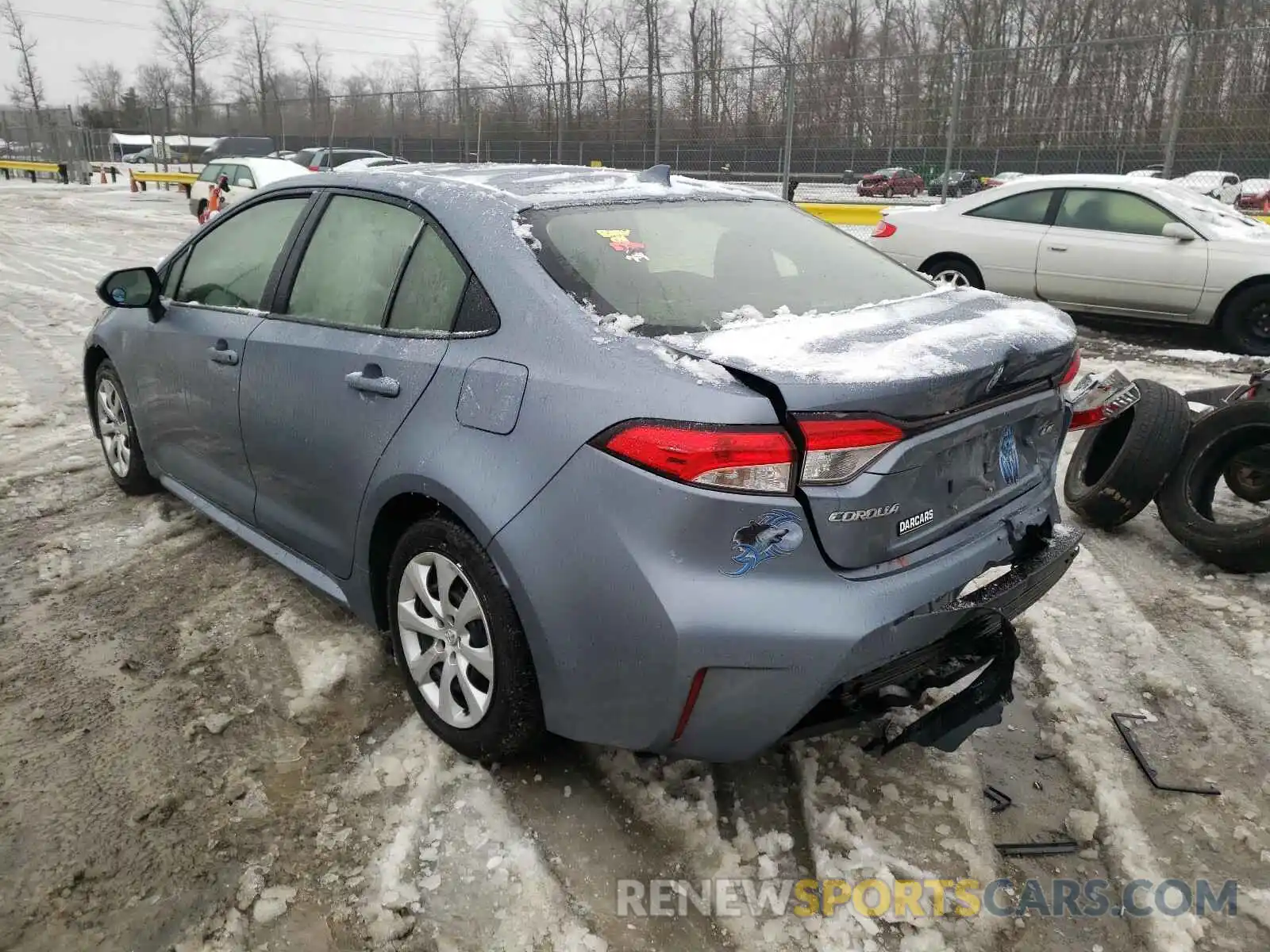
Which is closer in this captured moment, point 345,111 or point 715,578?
point 715,578

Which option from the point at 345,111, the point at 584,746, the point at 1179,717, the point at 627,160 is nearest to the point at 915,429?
the point at 584,746

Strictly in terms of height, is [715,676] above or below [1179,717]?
above

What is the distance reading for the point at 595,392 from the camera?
218 centimetres

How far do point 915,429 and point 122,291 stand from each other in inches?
132

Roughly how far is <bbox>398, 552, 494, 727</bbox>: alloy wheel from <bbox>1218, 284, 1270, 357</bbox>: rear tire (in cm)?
819

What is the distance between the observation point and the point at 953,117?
1273 centimetres

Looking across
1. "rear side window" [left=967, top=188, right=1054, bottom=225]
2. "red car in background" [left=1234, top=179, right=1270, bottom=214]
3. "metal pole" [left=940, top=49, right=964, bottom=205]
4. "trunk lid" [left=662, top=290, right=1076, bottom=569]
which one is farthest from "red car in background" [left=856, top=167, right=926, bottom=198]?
"trunk lid" [left=662, top=290, right=1076, bottom=569]

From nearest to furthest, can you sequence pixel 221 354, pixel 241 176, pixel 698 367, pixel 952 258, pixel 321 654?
pixel 698 367 < pixel 321 654 < pixel 221 354 < pixel 952 258 < pixel 241 176

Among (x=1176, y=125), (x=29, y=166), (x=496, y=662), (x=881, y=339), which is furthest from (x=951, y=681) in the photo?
(x=29, y=166)

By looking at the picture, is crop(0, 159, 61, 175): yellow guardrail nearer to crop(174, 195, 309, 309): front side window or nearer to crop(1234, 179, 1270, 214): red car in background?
crop(1234, 179, 1270, 214): red car in background

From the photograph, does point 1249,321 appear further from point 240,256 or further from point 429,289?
point 240,256

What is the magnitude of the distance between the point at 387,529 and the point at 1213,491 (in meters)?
3.61

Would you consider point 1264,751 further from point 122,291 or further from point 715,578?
point 122,291

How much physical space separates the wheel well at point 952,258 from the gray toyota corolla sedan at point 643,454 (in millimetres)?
6654
